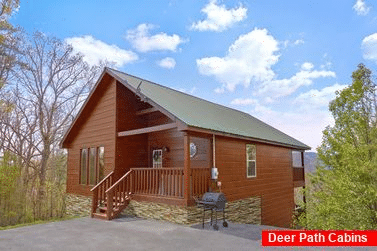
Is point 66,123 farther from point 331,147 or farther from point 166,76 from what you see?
point 331,147

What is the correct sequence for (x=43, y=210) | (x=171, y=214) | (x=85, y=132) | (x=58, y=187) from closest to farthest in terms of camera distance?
(x=171, y=214), (x=85, y=132), (x=43, y=210), (x=58, y=187)

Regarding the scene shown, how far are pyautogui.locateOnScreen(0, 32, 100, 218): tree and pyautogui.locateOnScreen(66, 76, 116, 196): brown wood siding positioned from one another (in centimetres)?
677

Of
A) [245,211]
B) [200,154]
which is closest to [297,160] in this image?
[245,211]

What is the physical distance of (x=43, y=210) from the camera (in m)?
17.0

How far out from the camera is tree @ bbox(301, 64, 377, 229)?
1062 centimetres

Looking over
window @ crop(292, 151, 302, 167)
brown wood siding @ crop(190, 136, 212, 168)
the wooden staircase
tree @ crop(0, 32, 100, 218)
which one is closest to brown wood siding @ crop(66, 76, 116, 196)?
the wooden staircase

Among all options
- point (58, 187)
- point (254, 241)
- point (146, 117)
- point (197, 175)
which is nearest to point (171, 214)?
point (197, 175)

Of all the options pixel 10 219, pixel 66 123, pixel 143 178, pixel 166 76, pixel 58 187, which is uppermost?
pixel 166 76

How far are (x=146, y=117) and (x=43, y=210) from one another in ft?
32.9

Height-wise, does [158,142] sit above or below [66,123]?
below

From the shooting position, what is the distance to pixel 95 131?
12859mm

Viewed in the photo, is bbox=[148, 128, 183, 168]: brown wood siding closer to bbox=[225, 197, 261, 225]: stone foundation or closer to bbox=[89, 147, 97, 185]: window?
bbox=[89, 147, 97, 185]: window

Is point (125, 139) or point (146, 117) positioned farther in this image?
point (146, 117)

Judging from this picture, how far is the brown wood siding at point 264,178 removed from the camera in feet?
35.5
